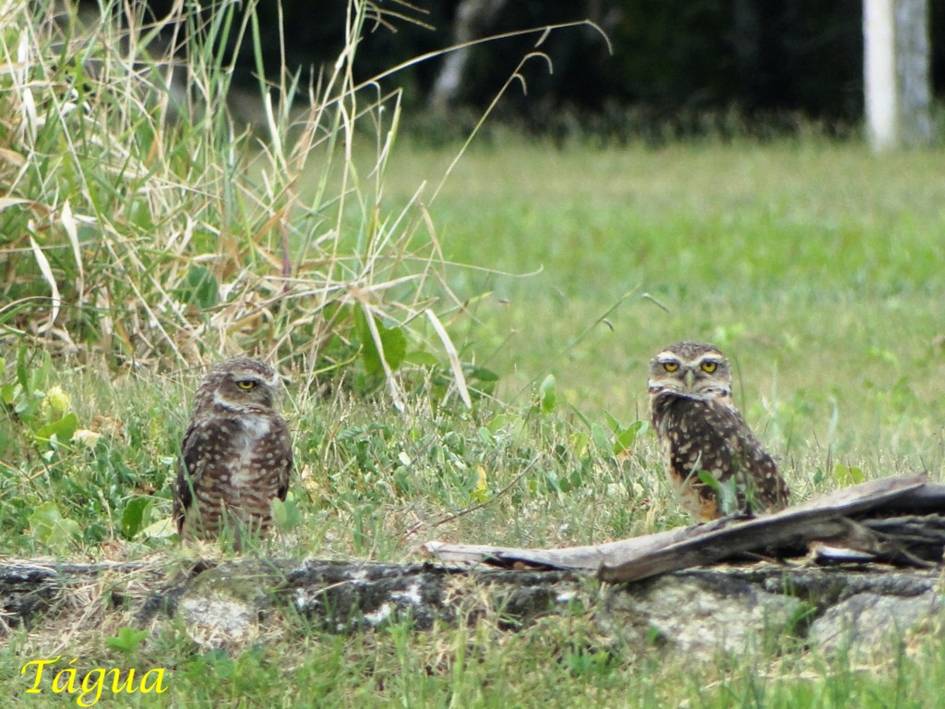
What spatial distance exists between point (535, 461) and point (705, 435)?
2.10ft

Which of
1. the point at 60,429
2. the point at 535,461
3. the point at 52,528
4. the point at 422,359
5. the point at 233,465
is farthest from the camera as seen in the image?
the point at 422,359

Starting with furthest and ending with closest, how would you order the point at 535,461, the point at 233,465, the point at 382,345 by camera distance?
1. the point at 382,345
2. the point at 535,461
3. the point at 233,465

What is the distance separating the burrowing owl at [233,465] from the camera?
17.0 feet

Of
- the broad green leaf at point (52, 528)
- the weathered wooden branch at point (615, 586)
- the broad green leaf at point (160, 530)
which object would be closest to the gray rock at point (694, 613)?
the weathered wooden branch at point (615, 586)

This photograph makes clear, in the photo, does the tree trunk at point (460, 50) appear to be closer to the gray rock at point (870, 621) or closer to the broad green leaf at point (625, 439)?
the broad green leaf at point (625, 439)

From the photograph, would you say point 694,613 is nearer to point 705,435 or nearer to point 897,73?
point 705,435

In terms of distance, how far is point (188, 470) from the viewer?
207 inches

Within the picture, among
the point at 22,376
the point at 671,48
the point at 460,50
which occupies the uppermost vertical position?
the point at 22,376

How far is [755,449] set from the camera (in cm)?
548

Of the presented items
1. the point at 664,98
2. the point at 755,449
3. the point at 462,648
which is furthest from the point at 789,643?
the point at 664,98

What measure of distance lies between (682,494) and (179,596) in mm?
1637

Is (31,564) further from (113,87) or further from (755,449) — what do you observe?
(113,87)

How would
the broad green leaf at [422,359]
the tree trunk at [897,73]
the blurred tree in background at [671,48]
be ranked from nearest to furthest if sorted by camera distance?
the broad green leaf at [422,359]
the tree trunk at [897,73]
the blurred tree in background at [671,48]

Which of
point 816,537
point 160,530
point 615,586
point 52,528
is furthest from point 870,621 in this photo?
point 52,528
